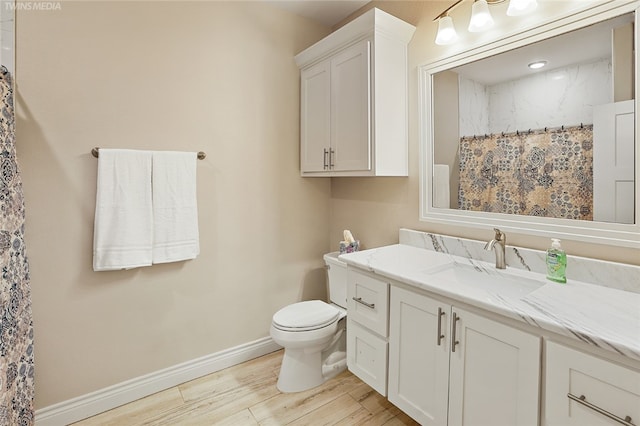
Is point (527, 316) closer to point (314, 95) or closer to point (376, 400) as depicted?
point (376, 400)

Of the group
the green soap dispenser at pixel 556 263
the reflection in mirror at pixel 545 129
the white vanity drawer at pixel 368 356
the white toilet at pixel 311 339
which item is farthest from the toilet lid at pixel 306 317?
the green soap dispenser at pixel 556 263

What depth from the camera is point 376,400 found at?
187 centimetres

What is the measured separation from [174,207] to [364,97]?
51.1 inches

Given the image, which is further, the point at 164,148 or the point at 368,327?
the point at 164,148

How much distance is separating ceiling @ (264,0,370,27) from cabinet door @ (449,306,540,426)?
2174mm

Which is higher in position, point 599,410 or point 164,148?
point 164,148

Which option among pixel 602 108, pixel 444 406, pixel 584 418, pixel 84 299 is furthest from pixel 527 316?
pixel 84 299

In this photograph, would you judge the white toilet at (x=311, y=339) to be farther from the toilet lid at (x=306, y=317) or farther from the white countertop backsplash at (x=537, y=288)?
the white countertop backsplash at (x=537, y=288)

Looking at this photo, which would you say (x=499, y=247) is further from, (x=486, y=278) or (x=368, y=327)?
(x=368, y=327)

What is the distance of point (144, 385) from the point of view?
1926 mm

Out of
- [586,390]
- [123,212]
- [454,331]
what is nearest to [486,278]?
[454,331]

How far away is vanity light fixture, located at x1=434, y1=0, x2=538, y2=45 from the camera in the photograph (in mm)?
1468

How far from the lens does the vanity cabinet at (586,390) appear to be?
0.85 m

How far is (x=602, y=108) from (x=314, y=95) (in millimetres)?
1604
